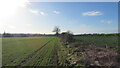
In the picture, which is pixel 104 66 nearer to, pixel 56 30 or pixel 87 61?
pixel 87 61

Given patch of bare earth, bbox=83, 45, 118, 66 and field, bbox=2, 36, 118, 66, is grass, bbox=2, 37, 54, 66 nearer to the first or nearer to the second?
field, bbox=2, 36, 118, 66

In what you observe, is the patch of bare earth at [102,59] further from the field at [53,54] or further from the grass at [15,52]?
the grass at [15,52]

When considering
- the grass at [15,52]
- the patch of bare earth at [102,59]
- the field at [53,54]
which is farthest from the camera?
the grass at [15,52]

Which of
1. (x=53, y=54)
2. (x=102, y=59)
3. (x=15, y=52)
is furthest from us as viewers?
(x=15, y=52)

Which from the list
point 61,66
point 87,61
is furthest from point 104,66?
point 61,66

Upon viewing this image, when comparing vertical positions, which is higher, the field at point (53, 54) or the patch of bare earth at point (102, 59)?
the patch of bare earth at point (102, 59)

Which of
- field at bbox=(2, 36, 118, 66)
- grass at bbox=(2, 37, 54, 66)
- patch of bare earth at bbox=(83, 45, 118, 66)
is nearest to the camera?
patch of bare earth at bbox=(83, 45, 118, 66)

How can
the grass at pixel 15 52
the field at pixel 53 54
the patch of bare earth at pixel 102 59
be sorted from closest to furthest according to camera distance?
the patch of bare earth at pixel 102 59 → the field at pixel 53 54 → the grass at pixel 15 52

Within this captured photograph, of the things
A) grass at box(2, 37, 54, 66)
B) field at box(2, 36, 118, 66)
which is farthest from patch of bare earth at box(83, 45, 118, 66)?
grass at box(2, 37, 54, 66)

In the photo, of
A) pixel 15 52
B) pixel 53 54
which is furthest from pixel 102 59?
pixel 15 52

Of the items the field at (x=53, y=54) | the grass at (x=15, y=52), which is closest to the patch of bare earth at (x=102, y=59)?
the field at (x=53, y=54)

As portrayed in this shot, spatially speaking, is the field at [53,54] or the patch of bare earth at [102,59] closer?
the patch of bare earth at [102,59]

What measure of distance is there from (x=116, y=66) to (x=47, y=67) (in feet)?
14.8

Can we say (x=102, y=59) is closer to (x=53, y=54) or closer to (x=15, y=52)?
(x=53, y=54)
